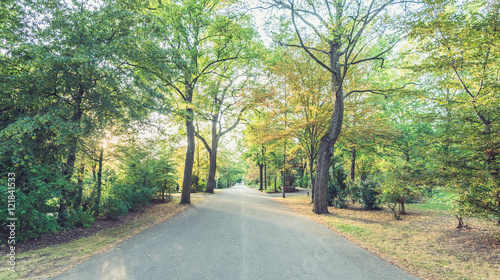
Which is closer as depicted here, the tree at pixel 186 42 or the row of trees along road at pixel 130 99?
the row of trees along road at pixel 130 99

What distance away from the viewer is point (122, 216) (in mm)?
8398


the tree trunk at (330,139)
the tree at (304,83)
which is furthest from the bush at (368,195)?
the tree at (304,83)

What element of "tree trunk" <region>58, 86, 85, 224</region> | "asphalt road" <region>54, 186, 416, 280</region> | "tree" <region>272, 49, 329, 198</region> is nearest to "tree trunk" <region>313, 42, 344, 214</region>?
Answer: "tree" <region>272, 49, 329, 198</region>

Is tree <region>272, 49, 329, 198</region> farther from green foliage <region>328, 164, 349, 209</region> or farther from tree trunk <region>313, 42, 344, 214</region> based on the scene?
green foliage <region>328, 164, 349, 209</region>

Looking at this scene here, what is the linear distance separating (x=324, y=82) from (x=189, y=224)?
10.9 metres

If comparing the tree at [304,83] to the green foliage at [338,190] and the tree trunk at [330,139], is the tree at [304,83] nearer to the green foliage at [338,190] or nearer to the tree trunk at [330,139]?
the tree trunk at [330,139]

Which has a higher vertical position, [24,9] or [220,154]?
[24,9]

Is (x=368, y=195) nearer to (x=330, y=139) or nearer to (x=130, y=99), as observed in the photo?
(x=330, y=139)

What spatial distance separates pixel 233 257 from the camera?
4246 mm

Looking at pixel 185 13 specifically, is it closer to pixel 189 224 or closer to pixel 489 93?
pixel 189 224

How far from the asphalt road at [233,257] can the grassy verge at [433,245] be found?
58 centimetres

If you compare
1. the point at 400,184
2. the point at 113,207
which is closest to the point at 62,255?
the point at 113,207

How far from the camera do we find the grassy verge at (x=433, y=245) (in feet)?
12.6

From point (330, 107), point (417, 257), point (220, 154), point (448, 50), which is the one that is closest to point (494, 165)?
point (417, 257)
